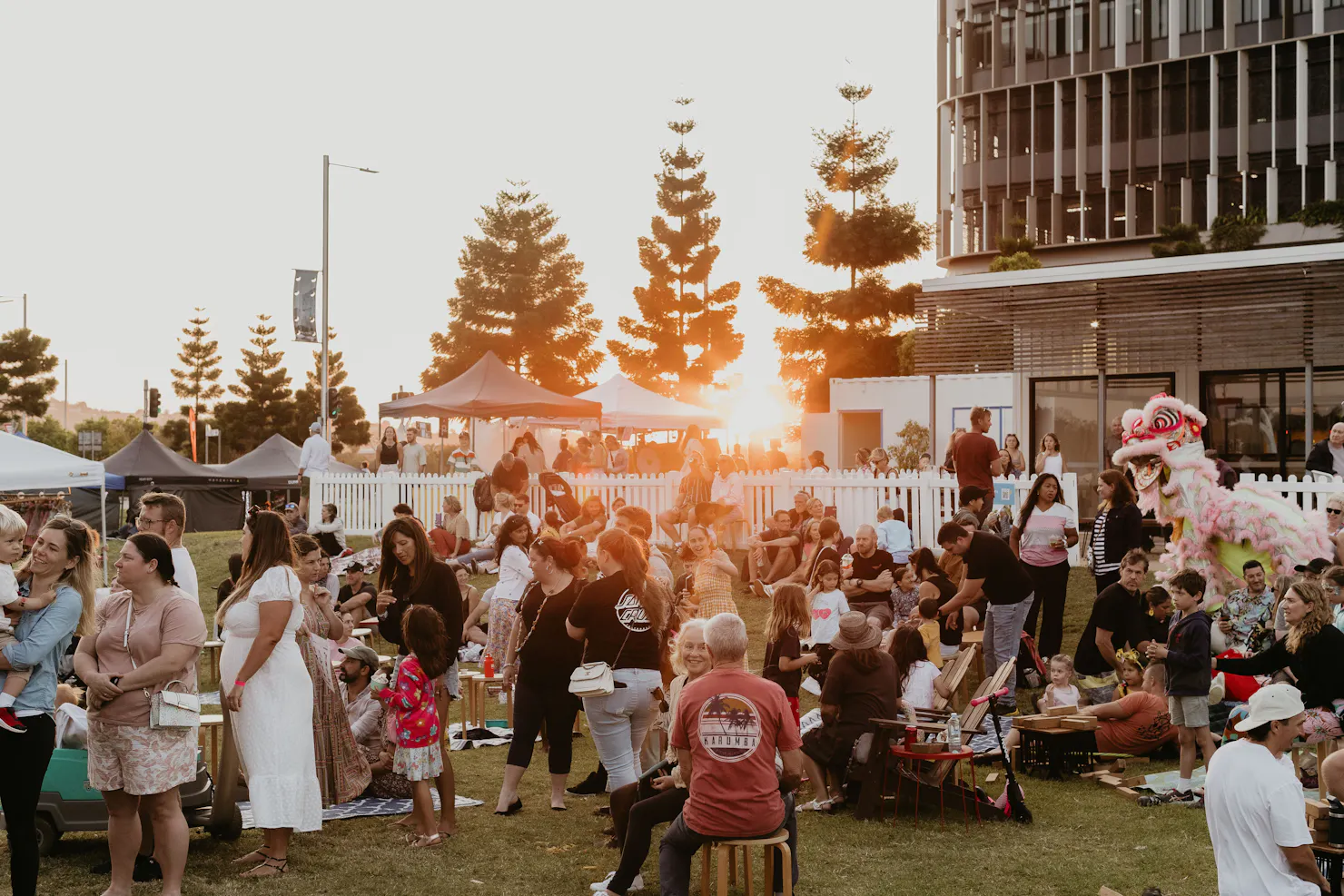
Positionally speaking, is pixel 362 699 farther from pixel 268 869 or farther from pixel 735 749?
pixel 735 749

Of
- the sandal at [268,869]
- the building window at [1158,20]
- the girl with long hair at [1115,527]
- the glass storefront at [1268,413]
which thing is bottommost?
the sandal at [268,869]

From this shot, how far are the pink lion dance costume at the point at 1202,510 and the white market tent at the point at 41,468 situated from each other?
1225 cm

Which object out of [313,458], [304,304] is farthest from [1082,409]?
[304,304]

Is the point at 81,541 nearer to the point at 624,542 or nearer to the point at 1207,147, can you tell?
the point at 624,542

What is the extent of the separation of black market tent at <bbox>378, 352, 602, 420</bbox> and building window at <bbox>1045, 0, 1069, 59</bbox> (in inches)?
1175

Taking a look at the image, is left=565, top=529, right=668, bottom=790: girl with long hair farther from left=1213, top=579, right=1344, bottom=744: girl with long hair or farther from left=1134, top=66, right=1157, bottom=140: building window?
left=1134, top=66, right=1157, bottom=140: building window

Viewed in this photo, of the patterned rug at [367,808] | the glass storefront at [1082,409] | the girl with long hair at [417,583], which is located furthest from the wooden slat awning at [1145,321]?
the patterned rug at [367,808]

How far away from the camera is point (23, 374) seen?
57.2 meters

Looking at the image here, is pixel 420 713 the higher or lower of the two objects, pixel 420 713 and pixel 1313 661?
the lower

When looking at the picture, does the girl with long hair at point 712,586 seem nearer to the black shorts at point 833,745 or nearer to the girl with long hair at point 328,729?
the black shorts at point 833,745

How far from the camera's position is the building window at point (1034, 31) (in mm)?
45906

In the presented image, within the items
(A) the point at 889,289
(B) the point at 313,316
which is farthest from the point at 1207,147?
(B) the point at 313,316

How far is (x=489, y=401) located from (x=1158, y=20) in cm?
3168

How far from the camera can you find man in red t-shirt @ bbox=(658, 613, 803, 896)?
5.47 metres
